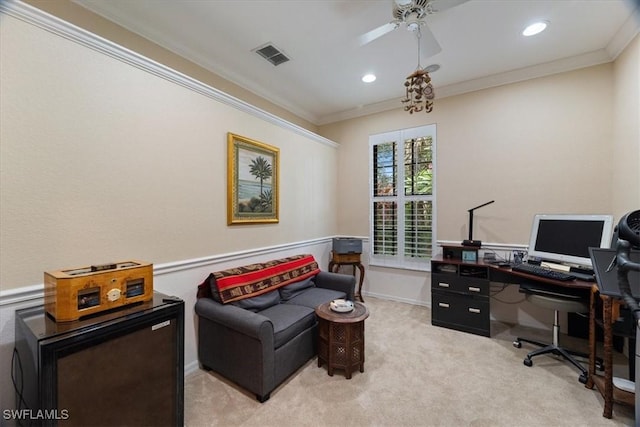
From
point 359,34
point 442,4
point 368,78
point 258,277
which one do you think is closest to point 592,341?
point 442,4

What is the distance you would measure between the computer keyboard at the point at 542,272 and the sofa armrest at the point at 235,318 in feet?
7.98

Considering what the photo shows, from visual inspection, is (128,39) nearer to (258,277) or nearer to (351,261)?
(258,277)

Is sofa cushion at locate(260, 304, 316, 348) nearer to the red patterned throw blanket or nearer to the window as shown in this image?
the red patterned throw blanket

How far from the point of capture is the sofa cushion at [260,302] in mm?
2347

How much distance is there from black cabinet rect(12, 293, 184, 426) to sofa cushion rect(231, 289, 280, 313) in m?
0.77

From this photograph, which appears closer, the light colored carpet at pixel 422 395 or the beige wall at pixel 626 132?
the light colored carpet at pixel 422 395

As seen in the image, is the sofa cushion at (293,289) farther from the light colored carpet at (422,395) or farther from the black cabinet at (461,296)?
the black cabinet at (461,296)

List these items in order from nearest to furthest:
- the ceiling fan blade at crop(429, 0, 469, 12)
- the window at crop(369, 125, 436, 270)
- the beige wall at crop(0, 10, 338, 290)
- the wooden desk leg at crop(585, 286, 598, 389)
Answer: the beige wall at crop(0, 10, 338, 290), the ceiling fan blade at crop(429, 0, 469, 12), the wooden desk leg at crop(585, 286, 598, 389), the window at crop(369, 125, 436, 270)

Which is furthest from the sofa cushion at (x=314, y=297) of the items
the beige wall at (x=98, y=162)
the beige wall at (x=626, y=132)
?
the beige wall at (x=626, y=132)

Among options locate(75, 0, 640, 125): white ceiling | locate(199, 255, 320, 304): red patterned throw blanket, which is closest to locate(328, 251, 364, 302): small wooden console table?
locate(199, 255, 320, 304): red patterned throw blanket

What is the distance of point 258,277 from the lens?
2.61m

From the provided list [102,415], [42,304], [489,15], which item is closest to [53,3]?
[42,304]

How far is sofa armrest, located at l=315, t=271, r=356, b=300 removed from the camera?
3074 millimetres

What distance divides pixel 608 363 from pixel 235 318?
263cm
